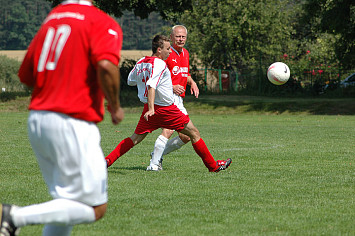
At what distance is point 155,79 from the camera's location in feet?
28.7

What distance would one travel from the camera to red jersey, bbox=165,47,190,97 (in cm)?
981

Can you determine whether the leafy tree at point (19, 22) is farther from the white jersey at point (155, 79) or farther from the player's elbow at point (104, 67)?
the player's elbow at point (104, 67)

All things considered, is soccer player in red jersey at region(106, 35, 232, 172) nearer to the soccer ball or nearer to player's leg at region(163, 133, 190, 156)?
player's leg at region(163, 133, 190, 156)

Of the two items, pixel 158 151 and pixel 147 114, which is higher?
pixel 147 114

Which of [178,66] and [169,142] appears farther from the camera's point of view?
[169,142]

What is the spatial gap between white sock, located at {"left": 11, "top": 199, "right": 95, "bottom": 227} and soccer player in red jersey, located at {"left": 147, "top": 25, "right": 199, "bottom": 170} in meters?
5.69

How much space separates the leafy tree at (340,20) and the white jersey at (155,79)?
2145cm

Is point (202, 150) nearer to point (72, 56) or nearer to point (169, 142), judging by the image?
point (169, 142)

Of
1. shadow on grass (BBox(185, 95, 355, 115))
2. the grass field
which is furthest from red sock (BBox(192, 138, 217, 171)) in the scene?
shadow on grass (BBox(185, 95, 355, 115))

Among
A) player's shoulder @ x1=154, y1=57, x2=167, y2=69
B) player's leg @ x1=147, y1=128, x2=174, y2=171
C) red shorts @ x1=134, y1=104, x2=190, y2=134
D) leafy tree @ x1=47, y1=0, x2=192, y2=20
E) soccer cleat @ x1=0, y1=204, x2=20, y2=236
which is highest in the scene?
leafy tree @ x1=47, y1=0, x2=192, y2=20

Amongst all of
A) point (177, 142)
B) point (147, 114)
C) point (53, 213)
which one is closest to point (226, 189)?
point (147, 114)

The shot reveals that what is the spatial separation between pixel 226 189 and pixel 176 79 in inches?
108

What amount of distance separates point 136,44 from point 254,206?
127 m

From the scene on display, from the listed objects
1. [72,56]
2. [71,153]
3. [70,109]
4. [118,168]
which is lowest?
[118,168]
